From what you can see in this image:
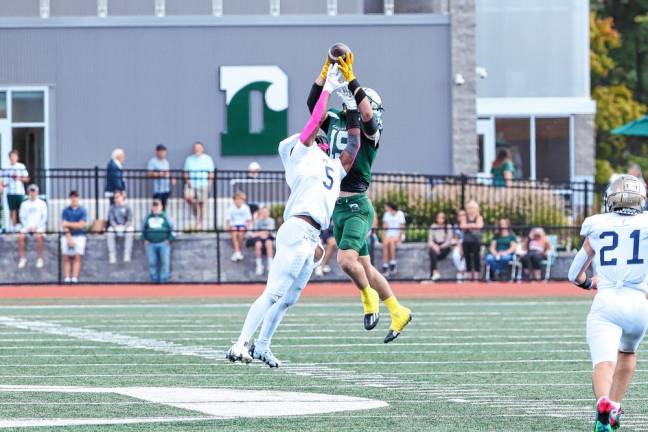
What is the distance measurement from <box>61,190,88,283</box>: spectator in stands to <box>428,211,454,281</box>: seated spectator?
580cm

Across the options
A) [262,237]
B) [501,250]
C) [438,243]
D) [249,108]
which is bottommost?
[501,250]

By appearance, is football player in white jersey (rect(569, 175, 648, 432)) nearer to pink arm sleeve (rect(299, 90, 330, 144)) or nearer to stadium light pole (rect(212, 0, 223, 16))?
pink arm sleeve (rect(299, 90, 330, 144))

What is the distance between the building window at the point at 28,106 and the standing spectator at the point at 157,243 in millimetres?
6876

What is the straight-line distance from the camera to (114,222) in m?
27.3

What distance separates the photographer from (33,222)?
26984mm

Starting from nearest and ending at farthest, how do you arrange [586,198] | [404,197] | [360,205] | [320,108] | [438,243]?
[320,108], [360,205], [438,243], [586,198], [404,197]

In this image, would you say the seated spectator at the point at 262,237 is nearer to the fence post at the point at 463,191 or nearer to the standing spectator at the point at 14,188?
A: the fence post at the point at 463,191

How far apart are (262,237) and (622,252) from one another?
18062 millimetres

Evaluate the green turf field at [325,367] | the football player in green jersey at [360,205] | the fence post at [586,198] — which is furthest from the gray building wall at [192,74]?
the football player in green jersey at [360,205]

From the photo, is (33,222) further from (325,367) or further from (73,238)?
(325,367)

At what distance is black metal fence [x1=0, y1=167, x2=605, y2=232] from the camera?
28.8 meters

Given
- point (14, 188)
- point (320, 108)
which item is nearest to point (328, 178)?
point (320, 108)

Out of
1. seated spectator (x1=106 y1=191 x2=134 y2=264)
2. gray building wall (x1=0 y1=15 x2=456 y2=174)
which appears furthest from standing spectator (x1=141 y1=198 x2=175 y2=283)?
gray building wall (x1=0 y1=15 x2=456 y2=174)

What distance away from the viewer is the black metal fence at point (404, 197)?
1136 inches
